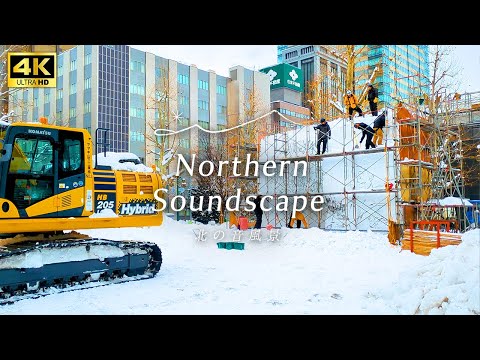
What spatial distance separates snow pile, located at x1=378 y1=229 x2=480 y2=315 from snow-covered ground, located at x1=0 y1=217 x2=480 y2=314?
1 centimetres

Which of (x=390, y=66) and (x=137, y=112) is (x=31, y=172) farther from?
(x=137, y=112)

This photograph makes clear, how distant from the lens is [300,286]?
9078 mm

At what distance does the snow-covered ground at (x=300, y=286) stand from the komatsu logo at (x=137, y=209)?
1548 millimetres

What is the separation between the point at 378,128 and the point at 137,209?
9730mm

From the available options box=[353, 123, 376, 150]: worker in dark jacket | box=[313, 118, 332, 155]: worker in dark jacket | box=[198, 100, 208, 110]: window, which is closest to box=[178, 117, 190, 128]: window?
box=[198, 100, 208, 110]: window

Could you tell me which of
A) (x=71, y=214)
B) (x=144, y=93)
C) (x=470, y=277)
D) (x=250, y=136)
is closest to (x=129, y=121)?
(x=144, y=93)

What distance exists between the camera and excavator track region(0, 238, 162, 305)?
814cm

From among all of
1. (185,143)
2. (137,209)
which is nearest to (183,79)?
(185,143)

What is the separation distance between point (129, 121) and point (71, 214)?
28483 millimetres

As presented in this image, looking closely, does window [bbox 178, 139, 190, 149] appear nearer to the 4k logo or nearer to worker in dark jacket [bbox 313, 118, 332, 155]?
worker in dark jacket [bbox 313, 118, 332, 155]

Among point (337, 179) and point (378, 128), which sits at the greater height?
point (378, 128)

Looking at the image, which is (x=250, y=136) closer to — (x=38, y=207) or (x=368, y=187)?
(x=368, y=187)

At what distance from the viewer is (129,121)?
1428 inches

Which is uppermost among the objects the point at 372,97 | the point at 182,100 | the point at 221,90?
the point at 221,90
